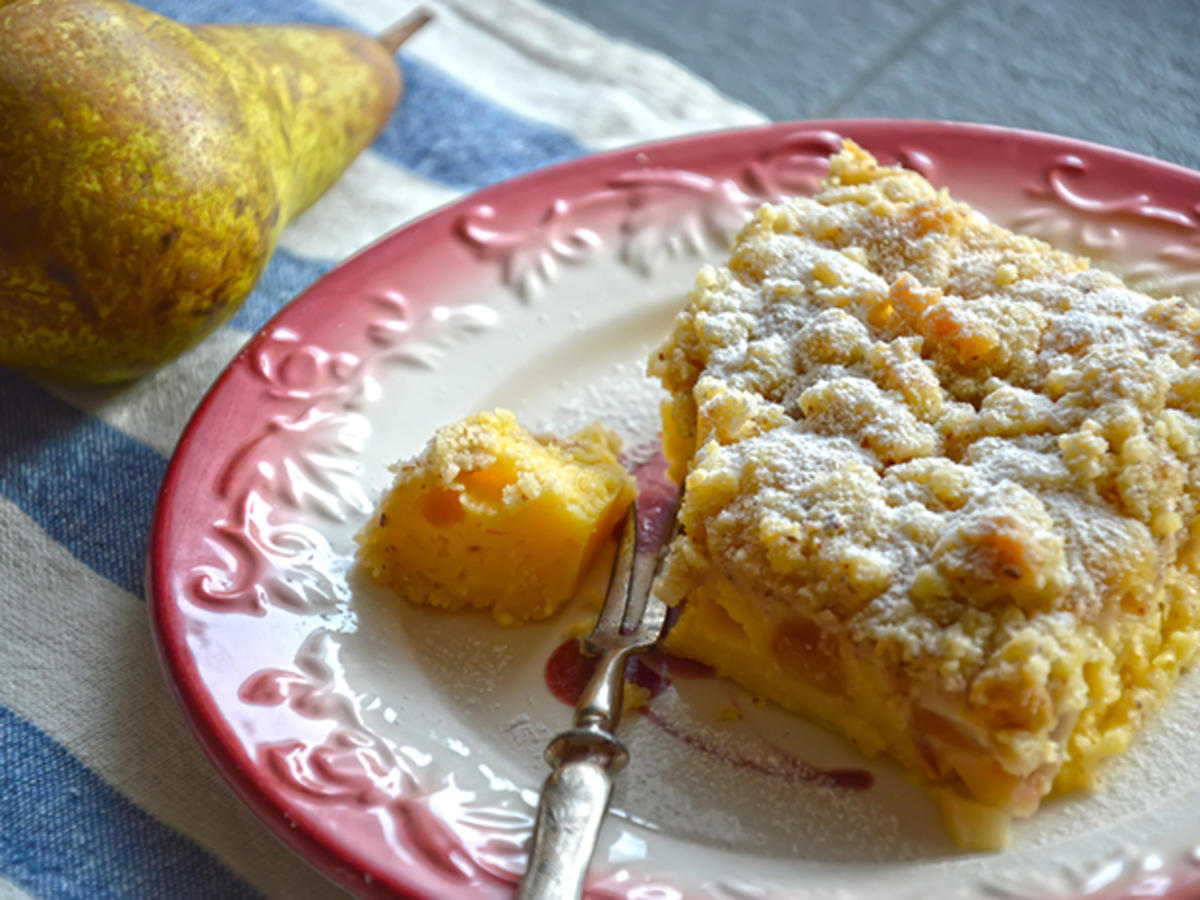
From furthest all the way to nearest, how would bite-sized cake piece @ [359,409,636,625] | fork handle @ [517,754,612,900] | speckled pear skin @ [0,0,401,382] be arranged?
1. speckled pear skin @ [0,0,401,382]
2. bite-sized cake piece @ [359,409,636,625]
3. fork handle @ [517,754,612,900]

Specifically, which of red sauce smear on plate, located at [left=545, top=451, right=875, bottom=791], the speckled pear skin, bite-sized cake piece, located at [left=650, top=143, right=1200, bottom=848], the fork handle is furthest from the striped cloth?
bite-sized cake piece, located at [left=650, top=143, right=1200, bottom=848]

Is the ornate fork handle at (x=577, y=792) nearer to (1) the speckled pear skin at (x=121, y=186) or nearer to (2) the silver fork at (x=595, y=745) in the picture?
(2) the silver fork at (x=595, y=745)

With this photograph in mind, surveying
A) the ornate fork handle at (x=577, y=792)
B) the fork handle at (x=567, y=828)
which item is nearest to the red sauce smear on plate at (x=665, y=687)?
the ornate fork handle at (x=577, y=792)

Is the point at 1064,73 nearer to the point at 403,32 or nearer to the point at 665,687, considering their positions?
the point at 403,32

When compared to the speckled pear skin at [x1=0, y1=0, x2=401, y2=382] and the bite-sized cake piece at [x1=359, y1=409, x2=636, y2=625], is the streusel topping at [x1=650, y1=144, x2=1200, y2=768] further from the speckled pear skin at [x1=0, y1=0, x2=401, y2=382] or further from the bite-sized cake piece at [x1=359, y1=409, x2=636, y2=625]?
the speckled pear skin at [x1=0, y1=0, x2=401, y2=382]

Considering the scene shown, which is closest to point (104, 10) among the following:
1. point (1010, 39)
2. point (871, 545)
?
point (871, 545)

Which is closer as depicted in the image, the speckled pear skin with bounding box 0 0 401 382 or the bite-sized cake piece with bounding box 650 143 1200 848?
the bite-sized cake piece with bounding box 650 143 1200 848
